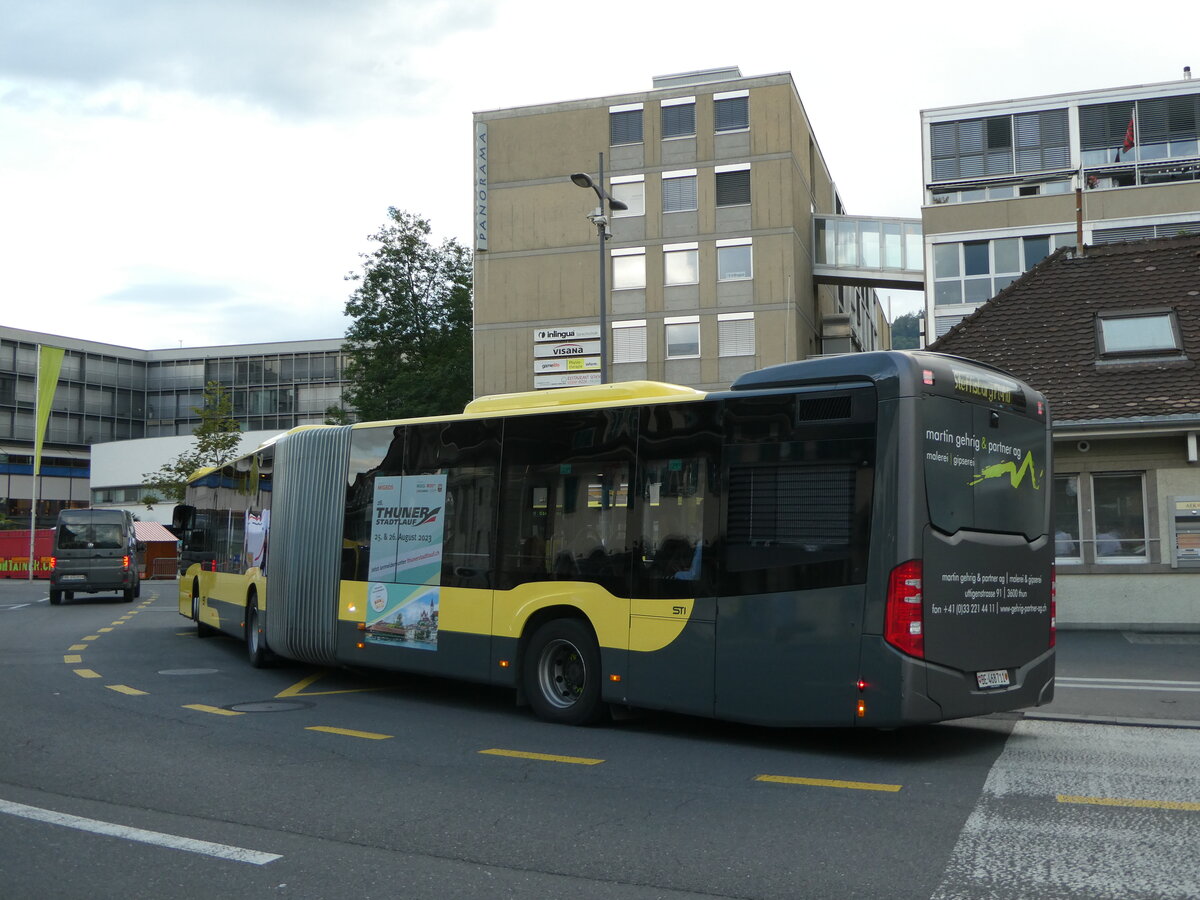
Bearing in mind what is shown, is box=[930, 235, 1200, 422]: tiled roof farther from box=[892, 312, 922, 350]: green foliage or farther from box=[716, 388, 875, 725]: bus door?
box=[892, 312, 922, 350]: green foliage

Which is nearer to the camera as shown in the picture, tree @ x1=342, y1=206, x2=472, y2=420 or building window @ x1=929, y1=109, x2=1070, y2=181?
building window @ x1=929, y1=109, x2=1070, y2=181

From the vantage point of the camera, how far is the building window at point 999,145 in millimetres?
44938

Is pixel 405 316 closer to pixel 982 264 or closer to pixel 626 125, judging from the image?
pixel 626 125

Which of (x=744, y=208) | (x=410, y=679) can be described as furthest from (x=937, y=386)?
(x=744, y=208)

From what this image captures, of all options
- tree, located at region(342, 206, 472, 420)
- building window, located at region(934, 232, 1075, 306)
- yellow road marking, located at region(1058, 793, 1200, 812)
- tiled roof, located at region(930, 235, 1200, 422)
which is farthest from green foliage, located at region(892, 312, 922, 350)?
yellow road marking, located at region(1058, 793, 1200, 812)

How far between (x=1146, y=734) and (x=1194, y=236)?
14138 mm

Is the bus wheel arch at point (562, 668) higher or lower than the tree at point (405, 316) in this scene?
lower

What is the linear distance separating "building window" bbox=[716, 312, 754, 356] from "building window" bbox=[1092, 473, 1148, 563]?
28372 mm

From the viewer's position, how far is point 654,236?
1892 inches

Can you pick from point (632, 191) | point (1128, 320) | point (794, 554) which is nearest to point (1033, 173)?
point (632, 191)

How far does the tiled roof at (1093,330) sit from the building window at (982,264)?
1801cm

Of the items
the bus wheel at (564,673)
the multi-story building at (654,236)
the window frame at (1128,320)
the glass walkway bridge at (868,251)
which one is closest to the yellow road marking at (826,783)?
the bus wheel at (564,673)

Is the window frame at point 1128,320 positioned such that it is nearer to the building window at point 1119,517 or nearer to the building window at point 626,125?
the building window at point 1119,517

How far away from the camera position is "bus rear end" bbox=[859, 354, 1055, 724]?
8.31 m
